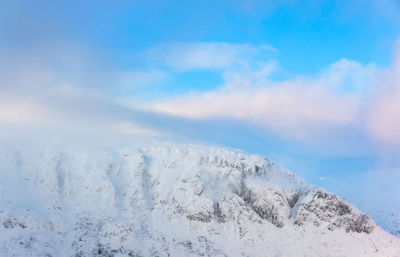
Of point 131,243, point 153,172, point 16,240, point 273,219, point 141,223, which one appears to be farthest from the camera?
point 153,172

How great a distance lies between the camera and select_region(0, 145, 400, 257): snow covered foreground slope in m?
137

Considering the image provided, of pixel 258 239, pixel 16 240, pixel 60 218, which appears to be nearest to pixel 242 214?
pixel 258 239

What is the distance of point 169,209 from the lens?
159375 mm

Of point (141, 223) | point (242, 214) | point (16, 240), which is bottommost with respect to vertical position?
point (16, 240)

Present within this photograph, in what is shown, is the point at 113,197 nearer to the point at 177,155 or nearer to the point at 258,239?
the point at 177,155

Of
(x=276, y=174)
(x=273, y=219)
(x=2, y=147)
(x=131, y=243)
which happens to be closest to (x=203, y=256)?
(x=131, y=243)

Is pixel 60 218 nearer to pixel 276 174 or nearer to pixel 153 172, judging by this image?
pixel 153 172

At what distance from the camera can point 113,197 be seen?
158 metres

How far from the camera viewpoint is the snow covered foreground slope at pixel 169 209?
137 m

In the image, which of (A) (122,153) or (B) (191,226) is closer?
(B) (191,226)

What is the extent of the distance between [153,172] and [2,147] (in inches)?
2453

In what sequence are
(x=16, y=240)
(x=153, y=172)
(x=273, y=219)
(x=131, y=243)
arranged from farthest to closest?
(x=153, y=172), (x=273, y=219), (x=131, y=243), (x=16, y=240)

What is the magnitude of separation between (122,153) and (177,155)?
24.7 m

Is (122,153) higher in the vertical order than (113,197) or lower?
higher
